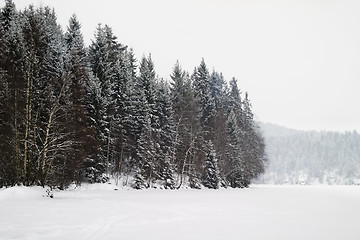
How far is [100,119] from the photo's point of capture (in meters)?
31.2

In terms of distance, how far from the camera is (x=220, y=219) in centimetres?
1182

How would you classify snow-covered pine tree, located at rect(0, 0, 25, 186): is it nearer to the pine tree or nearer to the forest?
the forest

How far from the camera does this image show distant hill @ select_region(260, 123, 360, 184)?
6604 inches

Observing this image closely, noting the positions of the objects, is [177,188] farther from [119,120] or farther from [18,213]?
[18,213]

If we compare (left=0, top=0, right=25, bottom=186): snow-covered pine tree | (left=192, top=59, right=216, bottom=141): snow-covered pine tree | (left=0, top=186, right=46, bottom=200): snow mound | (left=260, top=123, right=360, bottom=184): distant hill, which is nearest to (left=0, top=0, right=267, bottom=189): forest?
(left=0, top=0, right=25, bottom=186): snow-covered pine tree

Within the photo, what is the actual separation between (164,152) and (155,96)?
7.47m

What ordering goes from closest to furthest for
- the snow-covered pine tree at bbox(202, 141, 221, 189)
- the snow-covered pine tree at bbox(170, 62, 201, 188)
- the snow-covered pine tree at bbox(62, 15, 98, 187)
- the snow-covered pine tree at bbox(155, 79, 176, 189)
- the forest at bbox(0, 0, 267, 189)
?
the forest at bbox(0, 0, 267, 189), the snow-covered pine tree at bbox(62, 15, 98, 187), the snow-covered pine tree at bbox(155, 79, 176, 189), the snow-covered pine tree at bbox(170, 62, 201, 188), the snow-covered pine tree at bbox(202, 141, 221, 189)

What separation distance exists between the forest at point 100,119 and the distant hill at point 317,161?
124531mm

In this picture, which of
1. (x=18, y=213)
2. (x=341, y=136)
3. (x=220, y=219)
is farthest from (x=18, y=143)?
(x=341, y=136)

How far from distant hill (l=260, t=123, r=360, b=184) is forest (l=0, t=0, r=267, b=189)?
125 metres

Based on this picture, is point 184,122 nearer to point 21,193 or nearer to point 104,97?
point 104,97

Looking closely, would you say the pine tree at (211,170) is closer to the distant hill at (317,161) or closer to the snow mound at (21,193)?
the snow mound at (21,193)

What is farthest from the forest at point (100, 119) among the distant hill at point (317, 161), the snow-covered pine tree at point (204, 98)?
the distant hill at point (317, 161)

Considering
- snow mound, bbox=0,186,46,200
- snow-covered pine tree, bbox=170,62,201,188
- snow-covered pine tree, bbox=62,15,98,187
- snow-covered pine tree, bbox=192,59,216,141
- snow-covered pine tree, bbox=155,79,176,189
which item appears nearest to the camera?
snow mound, bbox=0,186,46,200
